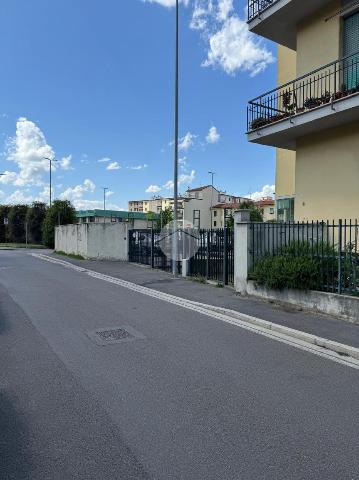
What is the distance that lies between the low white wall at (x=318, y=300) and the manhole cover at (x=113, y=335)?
3938 millimetres

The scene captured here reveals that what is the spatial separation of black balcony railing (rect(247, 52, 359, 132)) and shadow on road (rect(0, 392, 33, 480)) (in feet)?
31.6

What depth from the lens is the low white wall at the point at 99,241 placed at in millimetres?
22141

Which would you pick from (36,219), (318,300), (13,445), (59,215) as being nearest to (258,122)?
(318,300)

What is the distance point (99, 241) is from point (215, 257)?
1221 cm

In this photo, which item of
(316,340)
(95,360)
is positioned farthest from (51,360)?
(316,340)

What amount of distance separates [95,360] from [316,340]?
352cm

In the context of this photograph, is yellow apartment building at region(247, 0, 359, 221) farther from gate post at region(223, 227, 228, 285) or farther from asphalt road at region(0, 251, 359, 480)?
asphalt road at region(0, 251, 359, 480)

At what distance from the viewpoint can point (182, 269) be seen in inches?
601

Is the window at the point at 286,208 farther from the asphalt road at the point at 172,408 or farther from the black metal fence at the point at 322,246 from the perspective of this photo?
the asphalt road at the point at 172,408

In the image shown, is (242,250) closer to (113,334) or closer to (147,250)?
(113,334)

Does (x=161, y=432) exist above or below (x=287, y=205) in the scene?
below

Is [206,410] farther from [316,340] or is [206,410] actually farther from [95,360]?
[316,340]

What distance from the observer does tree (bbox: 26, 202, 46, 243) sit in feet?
165

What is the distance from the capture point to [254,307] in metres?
9.16
